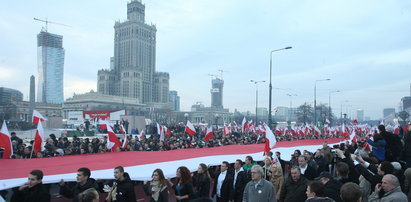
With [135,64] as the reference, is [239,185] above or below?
below

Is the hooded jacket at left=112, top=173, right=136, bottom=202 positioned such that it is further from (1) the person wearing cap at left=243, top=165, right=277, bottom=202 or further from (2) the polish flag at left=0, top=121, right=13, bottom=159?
A: (2) the polish flag at left=0, top=121, right=13, bottom=159

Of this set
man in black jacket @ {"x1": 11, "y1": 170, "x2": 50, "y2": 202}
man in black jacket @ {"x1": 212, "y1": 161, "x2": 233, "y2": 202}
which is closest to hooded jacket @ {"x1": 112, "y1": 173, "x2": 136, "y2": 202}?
man in black jacket @ {"x1": 11, "y1": 170, "x2": 50, "y2": 202}

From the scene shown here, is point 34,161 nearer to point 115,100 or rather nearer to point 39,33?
point 115,100

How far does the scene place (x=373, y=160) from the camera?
22.5ft

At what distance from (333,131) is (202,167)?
36829 millimetres

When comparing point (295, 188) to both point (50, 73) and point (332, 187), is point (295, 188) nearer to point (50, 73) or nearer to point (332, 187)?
point (332, 187)

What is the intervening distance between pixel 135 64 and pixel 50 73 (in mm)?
37589

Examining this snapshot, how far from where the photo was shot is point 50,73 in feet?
473

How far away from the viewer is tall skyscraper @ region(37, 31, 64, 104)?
468ft

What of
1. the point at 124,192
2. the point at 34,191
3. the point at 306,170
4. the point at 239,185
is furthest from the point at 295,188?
the point at 34,191

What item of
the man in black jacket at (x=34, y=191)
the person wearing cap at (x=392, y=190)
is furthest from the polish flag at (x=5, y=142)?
the person wearing cap at (x=392, y=190)

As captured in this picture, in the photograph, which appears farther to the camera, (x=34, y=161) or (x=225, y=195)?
(x=34, y=161)

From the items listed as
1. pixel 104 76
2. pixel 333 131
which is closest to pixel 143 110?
pixel 104 76

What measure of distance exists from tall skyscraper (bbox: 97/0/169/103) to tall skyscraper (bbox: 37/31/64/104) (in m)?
17.5
